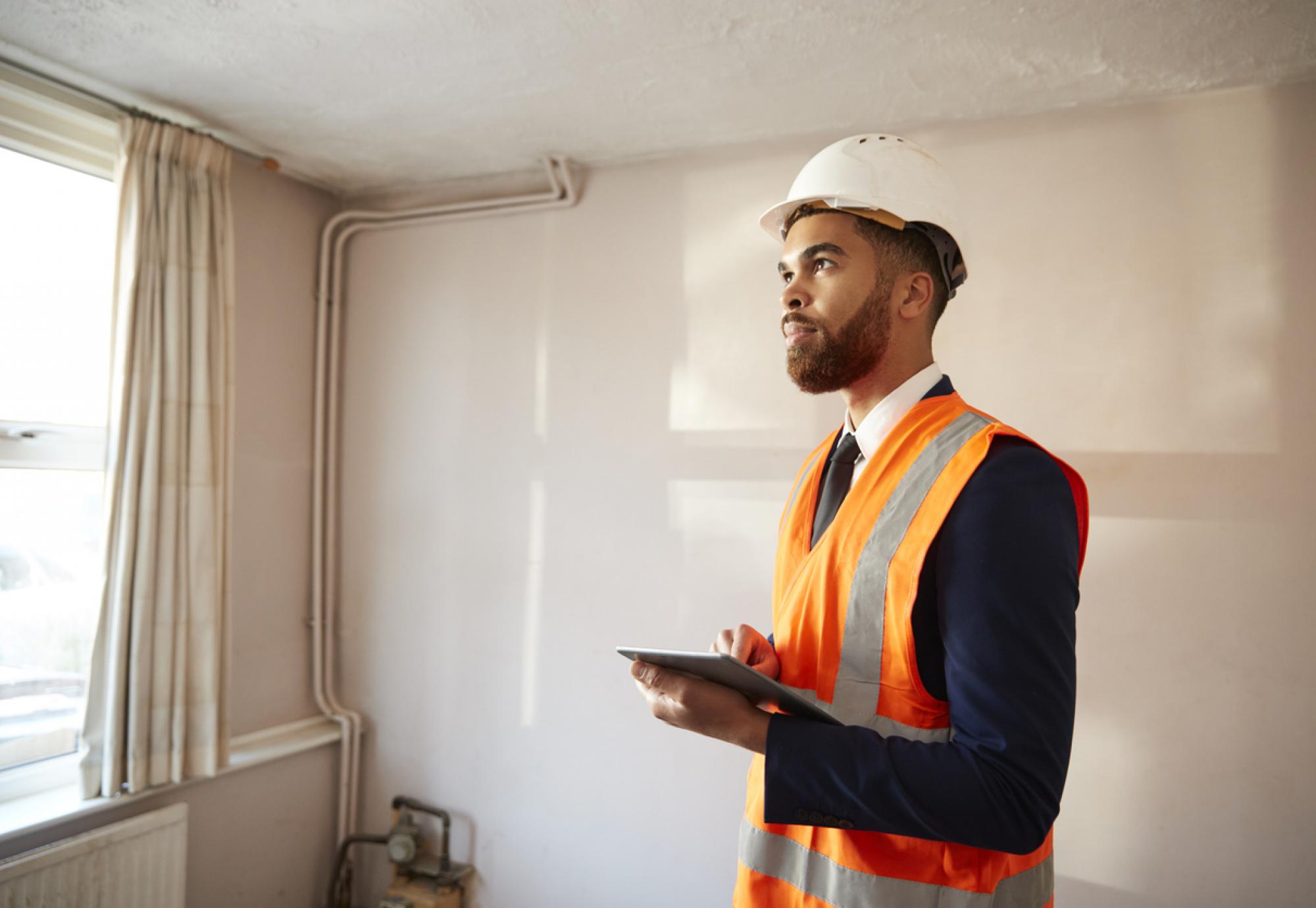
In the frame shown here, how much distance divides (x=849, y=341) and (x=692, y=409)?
4.48 ft

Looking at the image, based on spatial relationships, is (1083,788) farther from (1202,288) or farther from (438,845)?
(438,845)

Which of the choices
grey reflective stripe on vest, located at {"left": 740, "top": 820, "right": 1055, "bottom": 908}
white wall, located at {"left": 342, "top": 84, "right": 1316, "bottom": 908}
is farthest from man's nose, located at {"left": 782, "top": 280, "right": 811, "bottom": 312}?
white wall, located at {"left": 342, "top": 84, "right": 1316, "bottom": 908}

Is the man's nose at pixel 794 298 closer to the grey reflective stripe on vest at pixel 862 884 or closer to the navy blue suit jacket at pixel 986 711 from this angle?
the navy blue suit jacket at pixel 986 711

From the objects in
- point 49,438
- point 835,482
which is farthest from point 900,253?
point 49,438

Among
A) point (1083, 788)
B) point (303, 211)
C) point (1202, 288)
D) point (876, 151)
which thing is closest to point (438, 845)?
point (1083, 788)

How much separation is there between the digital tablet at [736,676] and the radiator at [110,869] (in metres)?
1.89

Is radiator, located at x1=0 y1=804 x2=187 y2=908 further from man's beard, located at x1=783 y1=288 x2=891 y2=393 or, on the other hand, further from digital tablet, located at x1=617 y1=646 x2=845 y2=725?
man's beard, located at x1=783 y1=288 x2=891 y2=393

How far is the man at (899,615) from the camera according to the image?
3.13 ft

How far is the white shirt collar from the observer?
126 cm

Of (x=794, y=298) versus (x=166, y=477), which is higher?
(x=794, y=298)

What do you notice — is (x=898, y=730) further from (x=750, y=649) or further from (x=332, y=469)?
(x=332, y=469)

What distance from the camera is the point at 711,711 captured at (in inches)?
42.8

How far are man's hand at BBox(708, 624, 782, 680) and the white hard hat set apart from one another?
2.07ft

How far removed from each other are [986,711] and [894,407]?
1.55ft
